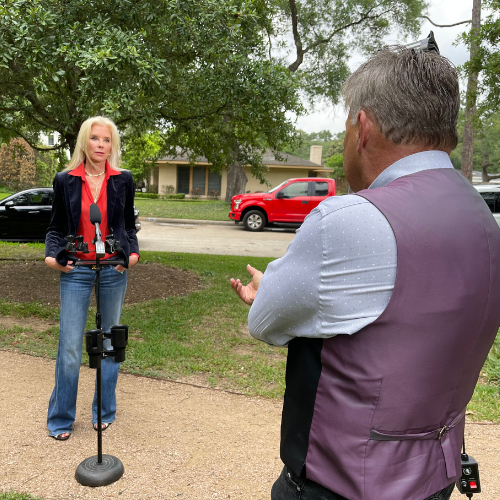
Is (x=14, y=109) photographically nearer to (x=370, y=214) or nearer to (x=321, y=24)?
(x=370, y=214)

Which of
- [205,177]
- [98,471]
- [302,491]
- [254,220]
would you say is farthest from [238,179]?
[302,491]

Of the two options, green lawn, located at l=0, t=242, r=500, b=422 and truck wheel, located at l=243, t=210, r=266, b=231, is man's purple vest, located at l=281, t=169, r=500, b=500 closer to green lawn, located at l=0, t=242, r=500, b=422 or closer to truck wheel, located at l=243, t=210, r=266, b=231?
green lawn, located at l=0, t=242, r=500, b=422

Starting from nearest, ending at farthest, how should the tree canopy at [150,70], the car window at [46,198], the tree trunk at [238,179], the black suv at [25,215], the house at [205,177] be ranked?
the tree canopy at [150,70] → the black suv at [25,215] → the car window at [46,198] → the tree trunk at [238,179] → the house at [205,177]

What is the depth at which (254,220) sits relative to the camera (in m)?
19.4

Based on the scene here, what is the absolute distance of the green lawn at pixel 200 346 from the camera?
4703 millimetres

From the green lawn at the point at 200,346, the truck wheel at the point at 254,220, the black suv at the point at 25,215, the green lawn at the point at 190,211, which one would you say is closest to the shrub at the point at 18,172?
the green lawn at the point at 190,211

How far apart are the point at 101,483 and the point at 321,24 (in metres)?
24.7

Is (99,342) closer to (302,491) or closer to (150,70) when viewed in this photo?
(302,491)

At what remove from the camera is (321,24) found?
2403 centimetres

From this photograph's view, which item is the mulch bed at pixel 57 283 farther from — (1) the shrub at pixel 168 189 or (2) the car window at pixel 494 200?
(1) the shrub at pixel 168 189

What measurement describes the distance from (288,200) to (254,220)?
1.55 m

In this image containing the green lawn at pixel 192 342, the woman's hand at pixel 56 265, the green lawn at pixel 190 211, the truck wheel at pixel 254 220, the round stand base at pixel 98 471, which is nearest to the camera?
the round stand base at pixel 98 471

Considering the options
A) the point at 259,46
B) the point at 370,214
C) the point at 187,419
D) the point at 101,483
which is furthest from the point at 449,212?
the point at 259,46

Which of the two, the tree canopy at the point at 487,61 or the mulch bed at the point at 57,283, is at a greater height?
the tree canopy at the point at 487,61
